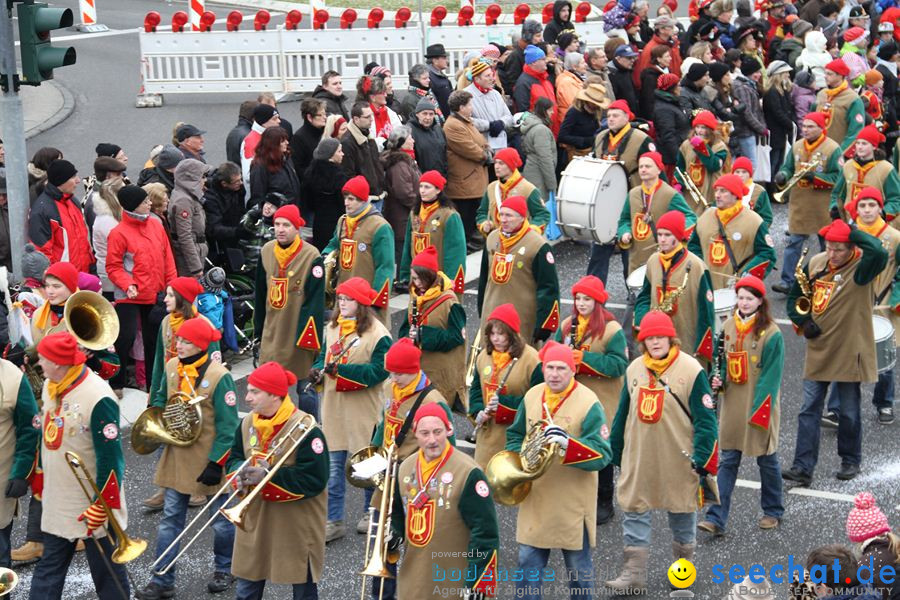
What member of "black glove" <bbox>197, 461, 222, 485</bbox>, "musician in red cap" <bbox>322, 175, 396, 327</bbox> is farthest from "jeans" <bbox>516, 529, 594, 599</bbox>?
"musician in red cap" <bbox>322, 175, 396, 327</bbox>

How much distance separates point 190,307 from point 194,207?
3.32m

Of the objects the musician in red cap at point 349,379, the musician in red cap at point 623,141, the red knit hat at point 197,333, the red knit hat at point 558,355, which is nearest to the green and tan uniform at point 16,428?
the red knit hat at point 197,333

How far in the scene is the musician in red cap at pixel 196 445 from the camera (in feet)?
33.1

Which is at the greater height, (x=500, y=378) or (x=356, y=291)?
(x=356, y=291)

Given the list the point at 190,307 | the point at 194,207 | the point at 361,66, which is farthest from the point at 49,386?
the point at 361,66

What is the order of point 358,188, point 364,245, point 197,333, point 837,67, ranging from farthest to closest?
point 837,67 < point 364,245 < point 358,188 < point 197,333

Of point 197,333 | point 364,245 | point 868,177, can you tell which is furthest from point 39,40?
point 868,177

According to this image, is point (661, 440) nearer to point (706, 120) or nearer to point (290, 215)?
point (290, 215)

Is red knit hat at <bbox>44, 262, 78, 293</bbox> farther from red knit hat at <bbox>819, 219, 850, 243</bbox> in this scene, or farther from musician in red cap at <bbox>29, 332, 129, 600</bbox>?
red knit hat at <bbox>819, 219, 850, 243</bbox>

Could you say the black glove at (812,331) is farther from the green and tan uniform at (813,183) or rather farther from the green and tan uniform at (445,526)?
the green and tan uniform at (813,183)

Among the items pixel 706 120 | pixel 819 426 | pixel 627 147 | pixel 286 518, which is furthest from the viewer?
pixel 706 120

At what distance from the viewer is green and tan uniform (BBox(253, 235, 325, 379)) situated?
1234 cm

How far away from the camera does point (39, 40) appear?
12234 mm

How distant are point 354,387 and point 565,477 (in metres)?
→ 2.11
